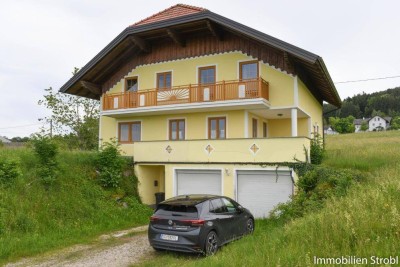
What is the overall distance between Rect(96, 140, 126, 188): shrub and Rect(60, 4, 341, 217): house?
1349 mm

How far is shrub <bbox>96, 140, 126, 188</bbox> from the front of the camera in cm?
1562

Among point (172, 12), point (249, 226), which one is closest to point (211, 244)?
point (249, 226)

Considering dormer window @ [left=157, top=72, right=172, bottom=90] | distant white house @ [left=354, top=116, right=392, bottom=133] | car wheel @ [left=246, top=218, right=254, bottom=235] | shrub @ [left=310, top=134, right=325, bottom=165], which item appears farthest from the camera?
distant white house @ [left=354, top=116, right=392, bottom=133]

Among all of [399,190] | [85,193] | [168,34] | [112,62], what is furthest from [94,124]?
[399,190]

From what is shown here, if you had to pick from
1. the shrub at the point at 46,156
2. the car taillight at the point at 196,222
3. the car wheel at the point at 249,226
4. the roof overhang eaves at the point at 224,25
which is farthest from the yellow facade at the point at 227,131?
the car taillight at the point at 196,222

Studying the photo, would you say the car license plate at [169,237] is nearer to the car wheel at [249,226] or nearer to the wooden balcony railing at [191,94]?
the car wheel at [249,226]

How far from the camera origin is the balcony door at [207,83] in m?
17.5

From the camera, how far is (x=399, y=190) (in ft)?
24.0

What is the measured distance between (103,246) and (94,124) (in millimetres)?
21639

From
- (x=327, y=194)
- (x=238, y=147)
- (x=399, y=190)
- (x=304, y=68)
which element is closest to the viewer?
(x=399, y=190)

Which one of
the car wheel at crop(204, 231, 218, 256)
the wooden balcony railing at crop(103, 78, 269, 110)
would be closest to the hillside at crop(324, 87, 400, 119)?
the wooden balcony railing at crop(103, 78, 269, 110)

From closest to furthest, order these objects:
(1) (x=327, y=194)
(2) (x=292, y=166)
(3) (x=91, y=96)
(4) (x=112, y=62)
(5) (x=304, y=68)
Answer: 1. (1) (x=327, y=194)
2. (2) (x=292, y=166)
3. (5) (x=304, y=68)
4. (4) (x=112, y=62)
5. (3) (x=91, y=96)

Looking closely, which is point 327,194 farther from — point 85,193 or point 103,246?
point 85,193

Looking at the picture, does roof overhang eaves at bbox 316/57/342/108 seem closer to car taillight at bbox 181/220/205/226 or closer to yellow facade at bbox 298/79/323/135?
yellow facade at bbox 298/79/323/135
